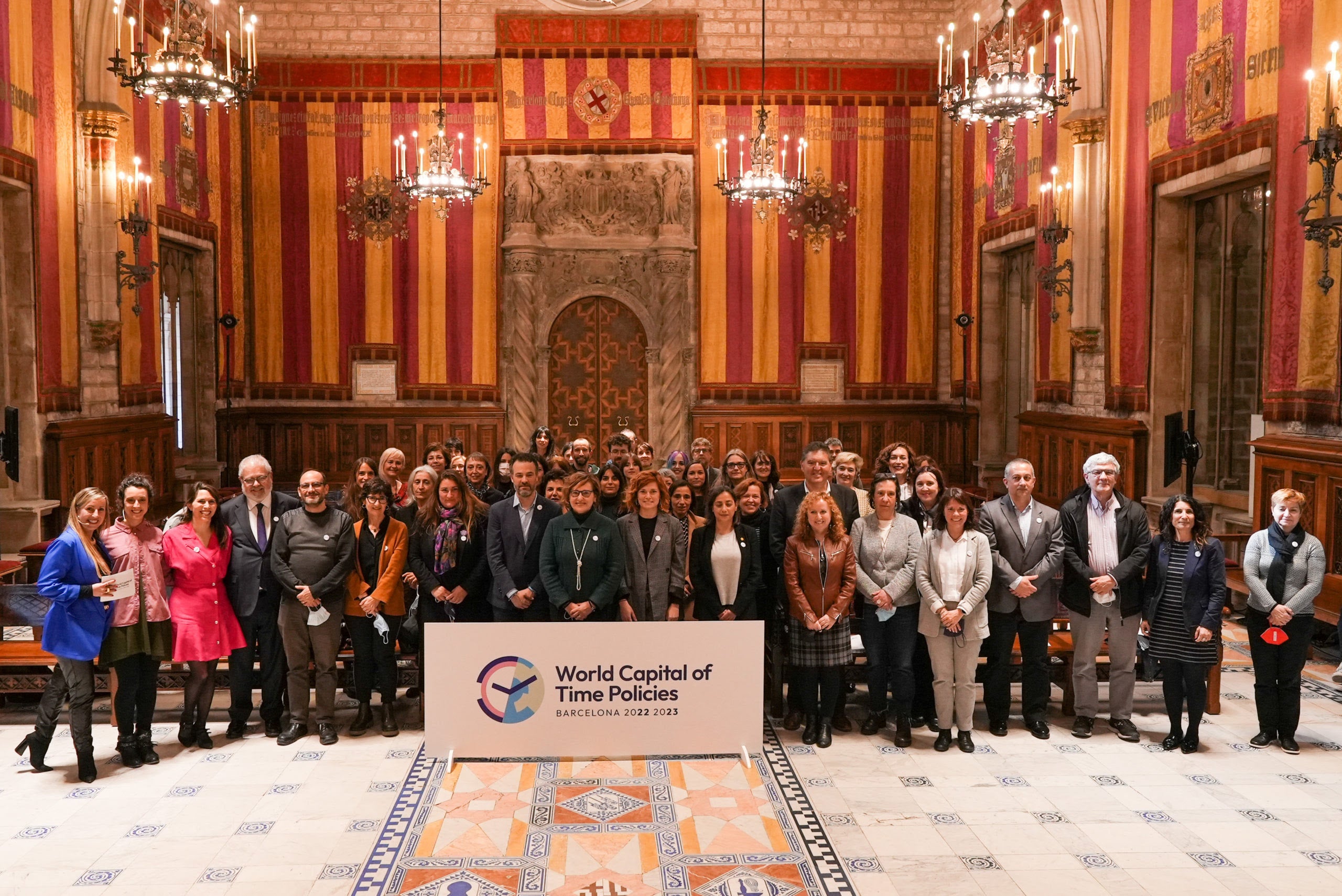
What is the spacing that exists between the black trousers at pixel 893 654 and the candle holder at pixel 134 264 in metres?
7.50

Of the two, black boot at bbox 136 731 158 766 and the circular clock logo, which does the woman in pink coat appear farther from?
the circular clock logo

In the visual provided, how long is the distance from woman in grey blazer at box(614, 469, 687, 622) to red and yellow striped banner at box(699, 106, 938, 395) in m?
8.92

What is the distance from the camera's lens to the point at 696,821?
455 centimetres

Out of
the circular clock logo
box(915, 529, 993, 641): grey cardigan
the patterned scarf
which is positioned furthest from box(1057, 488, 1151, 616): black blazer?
the patterned scarf

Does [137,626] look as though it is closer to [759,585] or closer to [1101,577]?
[759,585]

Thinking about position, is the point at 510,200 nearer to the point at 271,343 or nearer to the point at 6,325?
the point at 271,343

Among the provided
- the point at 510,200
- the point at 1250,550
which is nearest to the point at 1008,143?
the point at 510,200

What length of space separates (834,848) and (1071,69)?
6.34m

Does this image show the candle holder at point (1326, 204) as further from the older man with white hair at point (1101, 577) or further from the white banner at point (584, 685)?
the white banner at point (584, 685)

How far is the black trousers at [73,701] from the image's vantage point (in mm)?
4969

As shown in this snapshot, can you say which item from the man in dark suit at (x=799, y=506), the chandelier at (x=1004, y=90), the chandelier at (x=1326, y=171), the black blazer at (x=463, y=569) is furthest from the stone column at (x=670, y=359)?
the black blazer at (x=463, y=569)

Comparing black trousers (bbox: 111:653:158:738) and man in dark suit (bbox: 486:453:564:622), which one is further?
man in dark suit (bbox: 486:453:564:622)

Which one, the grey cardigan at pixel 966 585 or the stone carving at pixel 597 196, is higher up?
the stone carving at pixel 597 196

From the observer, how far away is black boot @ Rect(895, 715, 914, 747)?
552 centimetres
